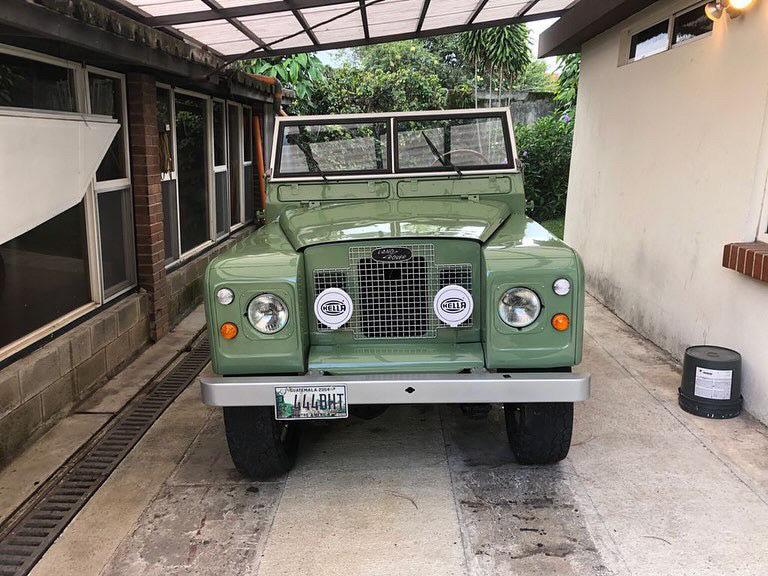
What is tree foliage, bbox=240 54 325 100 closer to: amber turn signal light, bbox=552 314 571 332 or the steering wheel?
the steering wheel

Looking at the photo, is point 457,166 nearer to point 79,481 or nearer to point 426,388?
point 426,388

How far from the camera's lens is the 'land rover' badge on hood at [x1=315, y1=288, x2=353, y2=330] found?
3.13 m

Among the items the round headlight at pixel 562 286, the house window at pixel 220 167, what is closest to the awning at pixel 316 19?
the house window at pixel 220 167

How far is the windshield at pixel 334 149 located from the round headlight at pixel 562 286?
185cm

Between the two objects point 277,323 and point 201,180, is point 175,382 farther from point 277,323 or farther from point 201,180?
point 201,180

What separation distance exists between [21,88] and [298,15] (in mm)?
2494

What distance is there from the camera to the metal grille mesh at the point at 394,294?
126 inches

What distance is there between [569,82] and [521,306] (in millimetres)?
12198

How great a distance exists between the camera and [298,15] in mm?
5730

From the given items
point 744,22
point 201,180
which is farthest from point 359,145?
point 201,180

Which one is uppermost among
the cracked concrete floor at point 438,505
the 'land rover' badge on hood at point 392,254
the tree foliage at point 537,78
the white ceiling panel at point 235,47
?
the tree foliage at point 537,78

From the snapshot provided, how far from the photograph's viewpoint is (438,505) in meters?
3.26

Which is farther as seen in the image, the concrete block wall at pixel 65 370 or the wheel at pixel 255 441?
the concrete block wall at pixel 65 370

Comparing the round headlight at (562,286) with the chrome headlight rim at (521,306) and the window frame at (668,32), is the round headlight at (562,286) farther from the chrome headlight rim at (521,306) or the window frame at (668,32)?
the window frame at (668,32)
